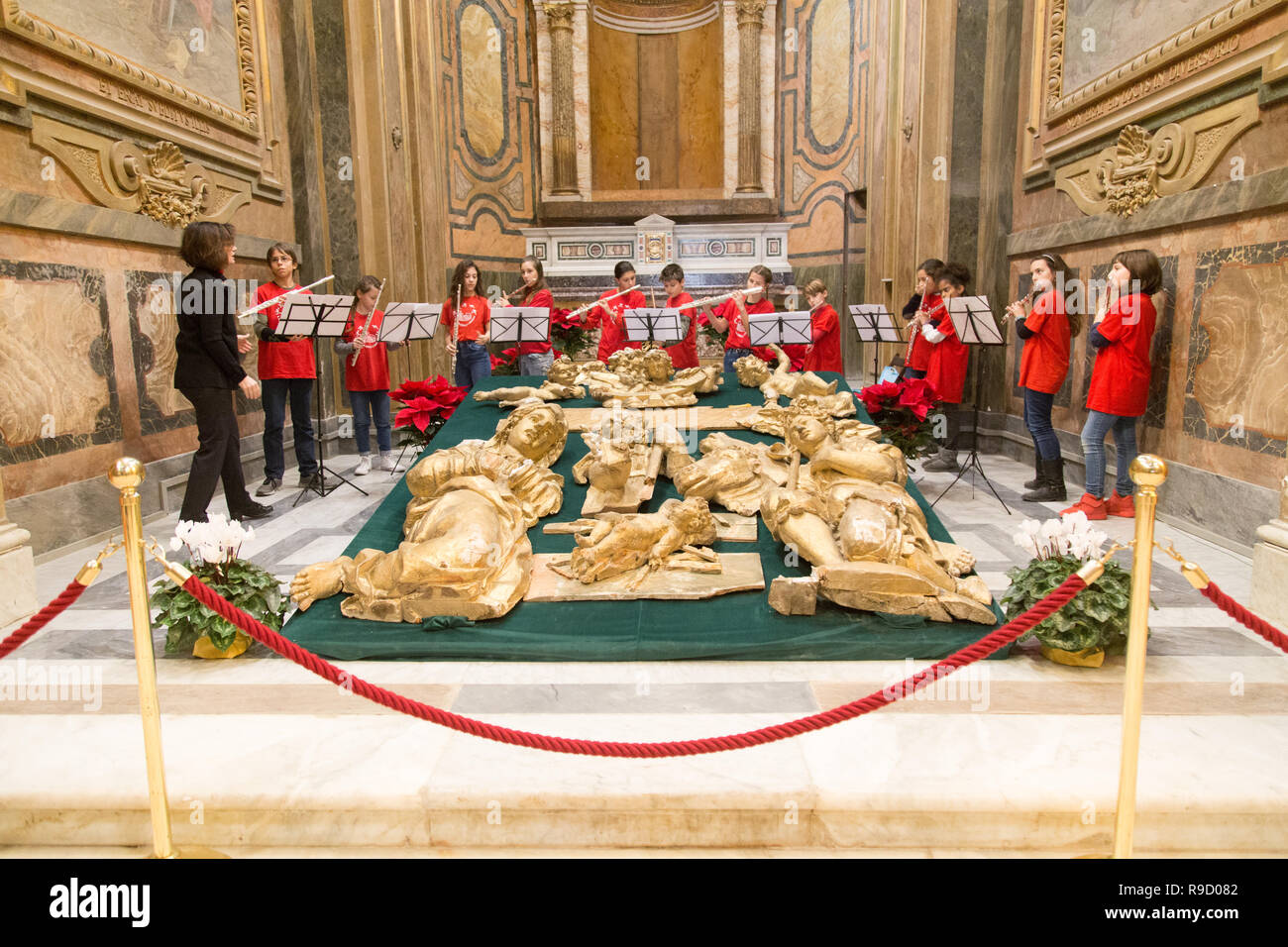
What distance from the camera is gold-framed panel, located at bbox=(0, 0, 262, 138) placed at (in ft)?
15.1

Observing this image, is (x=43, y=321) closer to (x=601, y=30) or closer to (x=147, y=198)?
(x=147, y=198)

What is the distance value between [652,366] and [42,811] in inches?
158

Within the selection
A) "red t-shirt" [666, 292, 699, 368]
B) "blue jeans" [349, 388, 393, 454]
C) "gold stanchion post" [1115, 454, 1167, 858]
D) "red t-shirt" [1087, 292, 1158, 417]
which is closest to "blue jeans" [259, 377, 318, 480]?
"blue jeans" [349, 388, 393, 454]

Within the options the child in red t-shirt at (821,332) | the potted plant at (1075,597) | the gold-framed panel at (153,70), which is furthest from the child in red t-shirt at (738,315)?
the potted plant at (1075,597)

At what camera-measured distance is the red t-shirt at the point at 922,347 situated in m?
7.30

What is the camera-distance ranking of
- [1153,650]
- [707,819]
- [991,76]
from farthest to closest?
[991,76] → [1153,650] → [707,819]

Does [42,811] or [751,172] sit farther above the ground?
[751,172]

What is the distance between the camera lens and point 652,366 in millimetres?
5453

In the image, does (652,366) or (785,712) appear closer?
(785,712)

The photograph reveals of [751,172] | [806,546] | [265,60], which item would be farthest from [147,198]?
[751,172]

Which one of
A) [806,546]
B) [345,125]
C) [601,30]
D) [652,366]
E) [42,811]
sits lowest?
[42,811]

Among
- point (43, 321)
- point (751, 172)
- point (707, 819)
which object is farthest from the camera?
point (751, 172)

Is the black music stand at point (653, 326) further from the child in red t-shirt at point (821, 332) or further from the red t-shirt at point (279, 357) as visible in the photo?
the red t-shirt at point (279, 357)

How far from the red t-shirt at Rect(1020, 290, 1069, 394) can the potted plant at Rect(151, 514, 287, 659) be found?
17.3 feet
